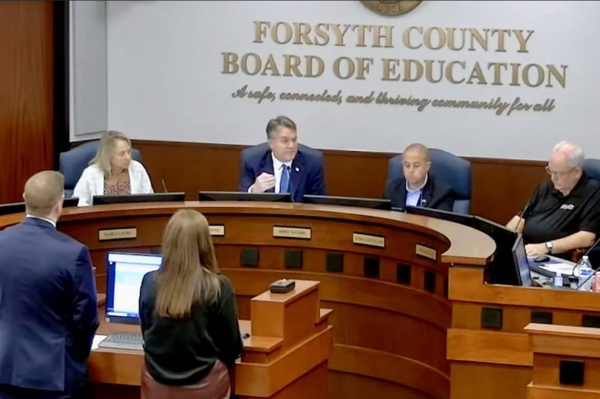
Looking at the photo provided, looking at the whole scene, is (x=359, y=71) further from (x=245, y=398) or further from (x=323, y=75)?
(x=245, y=398)

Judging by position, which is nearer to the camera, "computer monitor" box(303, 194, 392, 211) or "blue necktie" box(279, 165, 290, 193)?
"computer monitor" box(303, 194, 392, 211)

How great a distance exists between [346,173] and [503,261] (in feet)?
11.3

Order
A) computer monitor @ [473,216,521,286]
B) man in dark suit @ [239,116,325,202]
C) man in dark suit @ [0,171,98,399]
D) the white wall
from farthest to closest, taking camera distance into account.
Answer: the white wall < man in dark suit @ [239,116,325,202] < computer monitor @ [473,216,521,286] < man in dark suit @ [0,171,98,399]

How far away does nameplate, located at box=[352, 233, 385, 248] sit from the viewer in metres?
5.41

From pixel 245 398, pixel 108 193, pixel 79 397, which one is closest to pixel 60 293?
pixel 79 397

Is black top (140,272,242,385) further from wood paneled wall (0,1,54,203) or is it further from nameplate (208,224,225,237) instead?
wood paneled wall (0,1,54,203)

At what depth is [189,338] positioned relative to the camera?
12.1 ft

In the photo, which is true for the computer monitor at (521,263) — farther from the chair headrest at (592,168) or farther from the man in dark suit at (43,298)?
the man in dark suit at (43,298)

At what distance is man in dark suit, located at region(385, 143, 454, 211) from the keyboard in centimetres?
249

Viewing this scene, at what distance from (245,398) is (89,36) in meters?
4.92

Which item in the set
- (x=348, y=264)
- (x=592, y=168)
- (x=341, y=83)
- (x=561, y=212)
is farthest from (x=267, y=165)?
(x=592, y=168)

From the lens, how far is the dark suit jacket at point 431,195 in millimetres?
6305

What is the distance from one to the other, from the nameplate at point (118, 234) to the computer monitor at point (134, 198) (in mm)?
235

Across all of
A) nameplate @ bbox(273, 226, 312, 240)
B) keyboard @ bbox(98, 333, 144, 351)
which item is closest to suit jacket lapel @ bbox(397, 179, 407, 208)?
nameplate @ bbox(273, 226, 312, 240)
